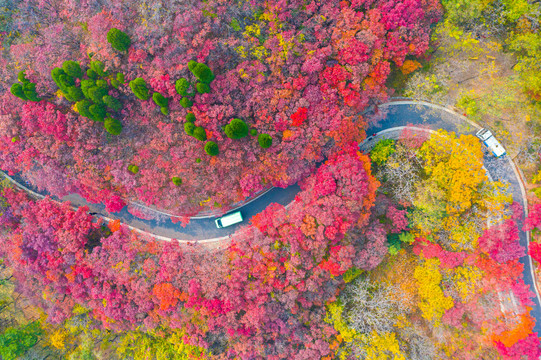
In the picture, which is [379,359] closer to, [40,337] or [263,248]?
[263,248]

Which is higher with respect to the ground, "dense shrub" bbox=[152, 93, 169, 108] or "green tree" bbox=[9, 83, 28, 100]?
"green tree" bbox=[9, 83, 28, 100]

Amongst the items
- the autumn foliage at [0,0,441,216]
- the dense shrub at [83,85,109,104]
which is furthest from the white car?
the dense shrub at [83,85,109,104]

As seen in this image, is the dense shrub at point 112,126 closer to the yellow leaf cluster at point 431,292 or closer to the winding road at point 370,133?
the winding road at point 370,133

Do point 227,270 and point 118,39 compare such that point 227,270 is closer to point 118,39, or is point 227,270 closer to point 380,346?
point 380,346

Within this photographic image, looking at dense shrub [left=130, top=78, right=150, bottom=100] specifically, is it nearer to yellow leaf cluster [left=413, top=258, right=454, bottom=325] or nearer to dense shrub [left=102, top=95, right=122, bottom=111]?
dense shrub [left=102, top=95, right=122, bottom=111]

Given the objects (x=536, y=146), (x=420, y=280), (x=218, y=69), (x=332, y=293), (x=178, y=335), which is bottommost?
(x=420, y=280)

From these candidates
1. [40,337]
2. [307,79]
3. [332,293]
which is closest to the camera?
[307,79]

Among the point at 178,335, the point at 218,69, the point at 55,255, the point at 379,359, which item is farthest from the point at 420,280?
the point at 55,255

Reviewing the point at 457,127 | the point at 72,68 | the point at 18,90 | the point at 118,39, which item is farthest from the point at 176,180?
the point at 457,127
